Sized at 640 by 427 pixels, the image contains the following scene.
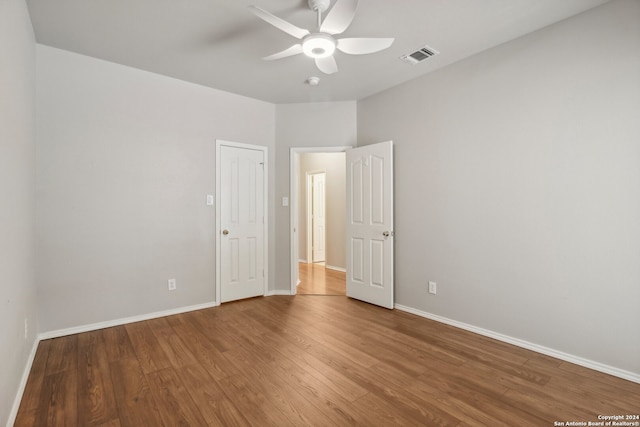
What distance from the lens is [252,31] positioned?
8.41 feet

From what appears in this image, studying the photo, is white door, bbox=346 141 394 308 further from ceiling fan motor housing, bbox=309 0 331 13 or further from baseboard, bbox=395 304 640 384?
ceiling fan motor housing, bbox=309 0 331 13

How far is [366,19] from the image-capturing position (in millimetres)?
2395

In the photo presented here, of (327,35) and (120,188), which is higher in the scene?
(327,35)

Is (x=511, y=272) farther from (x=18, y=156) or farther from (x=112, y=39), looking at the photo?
(x=112, y=39)

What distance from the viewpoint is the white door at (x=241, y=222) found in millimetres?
3902

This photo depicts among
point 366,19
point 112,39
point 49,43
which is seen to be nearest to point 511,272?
point 366,19

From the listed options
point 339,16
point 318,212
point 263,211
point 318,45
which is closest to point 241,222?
point 263,211

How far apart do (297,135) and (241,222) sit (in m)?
1.50

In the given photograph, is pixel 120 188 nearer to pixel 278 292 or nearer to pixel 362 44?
pixel 278 292

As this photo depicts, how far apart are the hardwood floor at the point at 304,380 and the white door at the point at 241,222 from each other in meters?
0.96

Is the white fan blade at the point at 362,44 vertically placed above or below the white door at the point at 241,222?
above

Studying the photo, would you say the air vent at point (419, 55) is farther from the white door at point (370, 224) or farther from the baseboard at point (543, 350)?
the baseboard at point (543, 350)

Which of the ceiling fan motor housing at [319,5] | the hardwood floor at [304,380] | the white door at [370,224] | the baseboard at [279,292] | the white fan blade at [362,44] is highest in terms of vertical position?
the ceiling fan motor housing at [319,5]

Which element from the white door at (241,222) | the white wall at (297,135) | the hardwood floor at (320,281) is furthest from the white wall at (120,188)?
the hardwood floor at (320,281)
